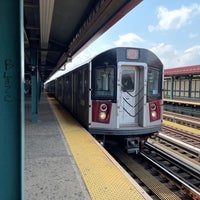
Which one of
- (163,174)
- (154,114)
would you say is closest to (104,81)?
(154,114)

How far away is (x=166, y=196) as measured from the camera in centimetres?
465

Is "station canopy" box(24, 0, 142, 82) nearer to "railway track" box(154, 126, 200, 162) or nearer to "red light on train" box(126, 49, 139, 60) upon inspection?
"red light on train" box(126, 49, 139, 60)

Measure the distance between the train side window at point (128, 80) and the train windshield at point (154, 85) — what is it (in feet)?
1.45

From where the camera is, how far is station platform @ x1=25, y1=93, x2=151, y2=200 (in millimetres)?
2947

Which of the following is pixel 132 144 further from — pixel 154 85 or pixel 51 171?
pixel 51 171

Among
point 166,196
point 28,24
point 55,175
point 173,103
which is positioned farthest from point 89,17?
point 173,103

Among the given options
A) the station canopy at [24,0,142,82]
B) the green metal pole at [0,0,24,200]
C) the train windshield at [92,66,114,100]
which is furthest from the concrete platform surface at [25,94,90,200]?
the station canopy at [24,0,142,82]

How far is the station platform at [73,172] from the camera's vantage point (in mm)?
2947

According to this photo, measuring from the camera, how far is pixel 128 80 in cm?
641

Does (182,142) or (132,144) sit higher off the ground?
(132,144)

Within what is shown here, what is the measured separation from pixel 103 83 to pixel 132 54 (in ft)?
3.46

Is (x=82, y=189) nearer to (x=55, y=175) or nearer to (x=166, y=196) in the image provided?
(x=55, y=175)

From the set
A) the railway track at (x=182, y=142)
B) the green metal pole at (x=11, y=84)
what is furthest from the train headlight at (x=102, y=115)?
the green metal pole at (x=11, y=84)

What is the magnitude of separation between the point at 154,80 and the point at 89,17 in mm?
2406
